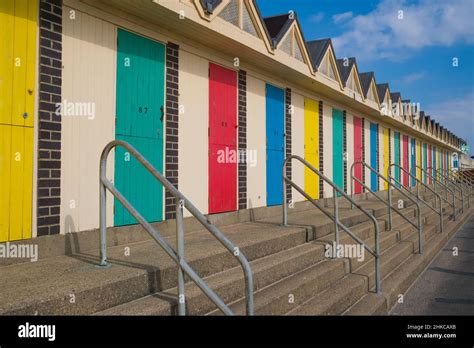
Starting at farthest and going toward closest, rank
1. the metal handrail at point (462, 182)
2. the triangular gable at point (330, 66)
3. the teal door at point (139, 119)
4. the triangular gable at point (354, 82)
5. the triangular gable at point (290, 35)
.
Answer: the metal handrail at point (462, 182) → the triangular gable at point (354, 82) → the triangular gable at point (330, 66) → the triangular gable at point (290, 35) → the teal door at point (139, 119)

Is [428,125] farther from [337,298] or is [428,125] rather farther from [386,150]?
[337,298]

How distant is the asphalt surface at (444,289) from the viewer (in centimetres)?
509

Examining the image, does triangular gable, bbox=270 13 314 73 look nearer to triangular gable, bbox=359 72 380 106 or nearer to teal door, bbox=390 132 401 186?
triangular gable, bbox=359 72 380 106

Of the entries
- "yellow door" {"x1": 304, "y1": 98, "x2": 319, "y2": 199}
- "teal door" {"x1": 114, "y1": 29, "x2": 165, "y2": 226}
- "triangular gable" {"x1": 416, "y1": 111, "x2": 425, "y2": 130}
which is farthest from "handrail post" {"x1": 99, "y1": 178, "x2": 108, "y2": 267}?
"triangular gable" {"x1": 416, "y1": 111, "x2": 425, "y2": 130}

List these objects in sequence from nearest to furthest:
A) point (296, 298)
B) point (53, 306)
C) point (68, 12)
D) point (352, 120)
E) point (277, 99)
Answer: point (53, 306) → point (296, 298) → point (68, 12) → point (277, 99) → point (352, 120)

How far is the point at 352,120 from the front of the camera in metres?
12.9

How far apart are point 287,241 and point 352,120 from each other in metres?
8.50

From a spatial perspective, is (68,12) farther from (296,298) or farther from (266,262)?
(296,298)

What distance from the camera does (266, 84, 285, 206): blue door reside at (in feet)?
27.1

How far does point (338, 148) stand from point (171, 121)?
22.9 feet

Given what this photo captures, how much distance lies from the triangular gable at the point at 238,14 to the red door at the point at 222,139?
77 centimetres

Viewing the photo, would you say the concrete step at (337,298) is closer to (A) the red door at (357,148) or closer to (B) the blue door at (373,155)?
(A) the red door at (357,148)

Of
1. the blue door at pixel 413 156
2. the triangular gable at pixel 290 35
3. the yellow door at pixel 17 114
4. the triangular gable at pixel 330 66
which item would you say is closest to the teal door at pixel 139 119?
the yellow door at pixel 17 114
